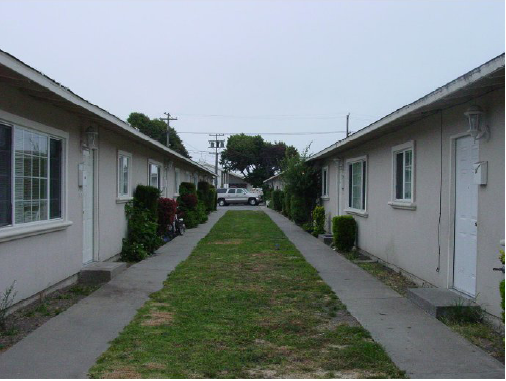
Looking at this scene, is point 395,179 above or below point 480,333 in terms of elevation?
above

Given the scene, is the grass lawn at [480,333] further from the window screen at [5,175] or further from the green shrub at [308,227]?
the green shrub at [308,227]

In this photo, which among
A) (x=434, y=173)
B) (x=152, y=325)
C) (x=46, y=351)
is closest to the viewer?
(x=46, y=351)

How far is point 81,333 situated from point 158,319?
3.23 ft

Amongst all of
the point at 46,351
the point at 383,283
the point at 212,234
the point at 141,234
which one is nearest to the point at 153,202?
the point at 141,234

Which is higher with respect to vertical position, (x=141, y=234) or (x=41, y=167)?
(x=41, y=167)

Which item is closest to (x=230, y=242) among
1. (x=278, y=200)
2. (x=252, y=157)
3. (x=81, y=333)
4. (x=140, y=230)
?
(x=140, y=230)

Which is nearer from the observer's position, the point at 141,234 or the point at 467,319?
the point at 467,319

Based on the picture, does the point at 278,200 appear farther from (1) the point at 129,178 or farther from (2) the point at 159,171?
(1) the point at 129,178

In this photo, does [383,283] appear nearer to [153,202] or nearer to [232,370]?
[232,370]

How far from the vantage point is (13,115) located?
6.60m

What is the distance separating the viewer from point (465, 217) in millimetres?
7188

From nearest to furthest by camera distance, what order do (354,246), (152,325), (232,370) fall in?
(232,370) → (152,325) → (354,246)

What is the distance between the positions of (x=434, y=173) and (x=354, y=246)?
617 centimetres

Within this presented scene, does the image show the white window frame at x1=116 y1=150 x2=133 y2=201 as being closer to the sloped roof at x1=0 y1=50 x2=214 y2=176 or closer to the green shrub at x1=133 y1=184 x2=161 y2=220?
the green shrub at x1=133 y1=184 x2=161 y2=220
